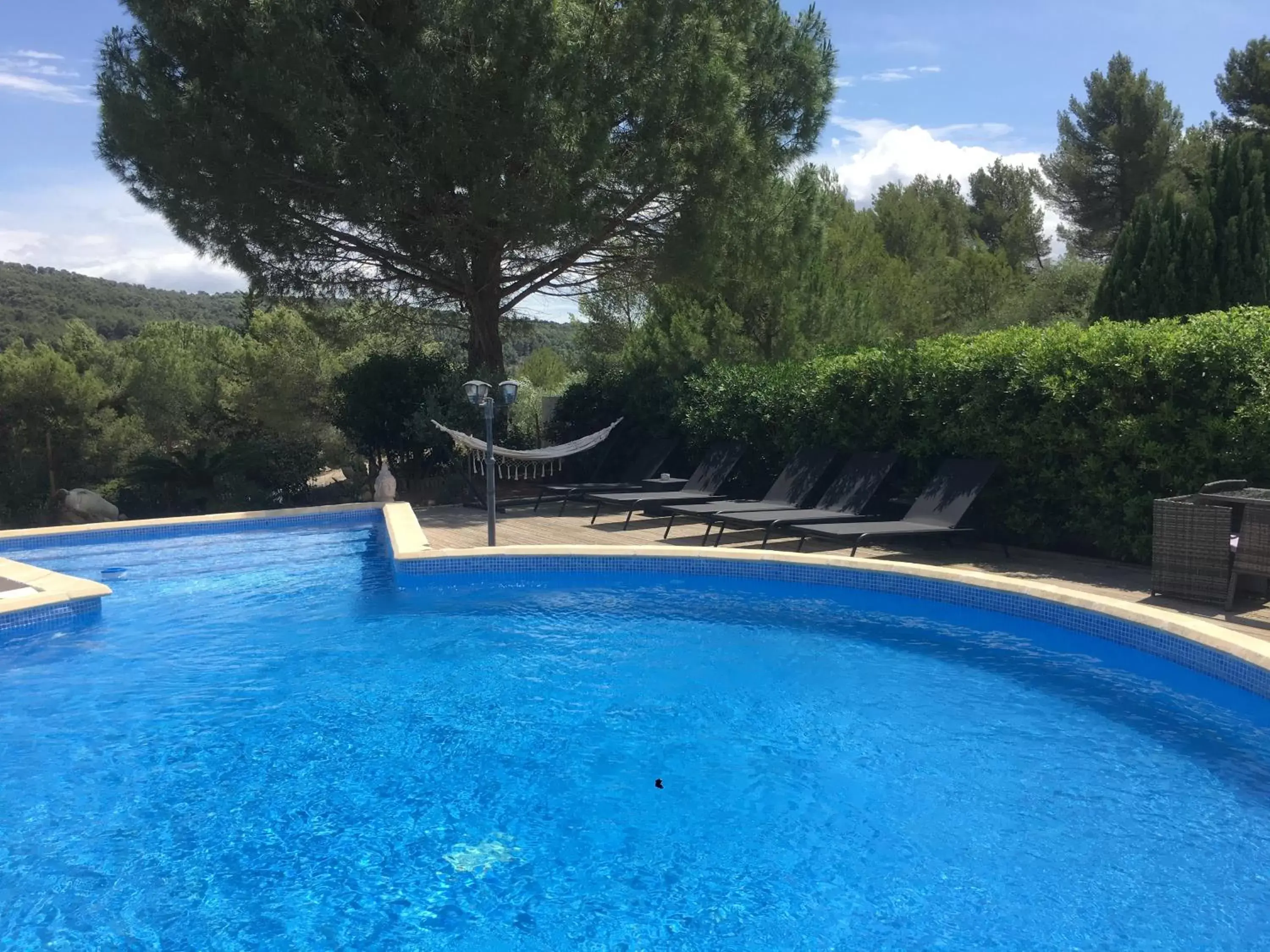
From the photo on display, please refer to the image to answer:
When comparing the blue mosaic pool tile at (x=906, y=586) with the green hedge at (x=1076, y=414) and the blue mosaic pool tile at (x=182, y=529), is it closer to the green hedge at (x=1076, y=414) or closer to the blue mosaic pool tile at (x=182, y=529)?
the green hedge at (x=1076, y=414)

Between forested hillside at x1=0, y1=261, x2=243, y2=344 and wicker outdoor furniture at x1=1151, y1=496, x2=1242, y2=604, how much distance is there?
33.2 metres

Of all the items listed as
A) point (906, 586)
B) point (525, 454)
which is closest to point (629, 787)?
point (906, 586)

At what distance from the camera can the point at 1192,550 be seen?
6.30 metres

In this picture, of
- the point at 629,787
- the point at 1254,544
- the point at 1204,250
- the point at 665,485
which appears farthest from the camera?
the point at 1204,250

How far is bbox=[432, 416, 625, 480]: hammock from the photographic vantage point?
12.1 metres

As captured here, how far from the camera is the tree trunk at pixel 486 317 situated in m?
14.3

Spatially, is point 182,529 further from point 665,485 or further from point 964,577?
point 964,577

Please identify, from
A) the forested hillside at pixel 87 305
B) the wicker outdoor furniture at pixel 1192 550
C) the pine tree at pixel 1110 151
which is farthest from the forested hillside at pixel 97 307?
the wicker outdoor furniture at pixel 1192 550

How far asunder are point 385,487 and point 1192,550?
979cm

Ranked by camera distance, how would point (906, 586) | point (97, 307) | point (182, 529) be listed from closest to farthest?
point (906, 586)
point (182, 529)
point (97, 307)

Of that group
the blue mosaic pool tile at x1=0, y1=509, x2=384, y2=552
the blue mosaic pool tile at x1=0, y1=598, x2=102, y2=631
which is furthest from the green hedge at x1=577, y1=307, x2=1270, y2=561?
the blue mosaic pool tile at x1=0, y1=598, x2=102, y2=631

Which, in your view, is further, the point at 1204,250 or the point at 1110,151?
the point at 1110,151

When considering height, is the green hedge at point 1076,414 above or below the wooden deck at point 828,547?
above

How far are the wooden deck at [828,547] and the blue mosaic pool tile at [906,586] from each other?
0.57m
